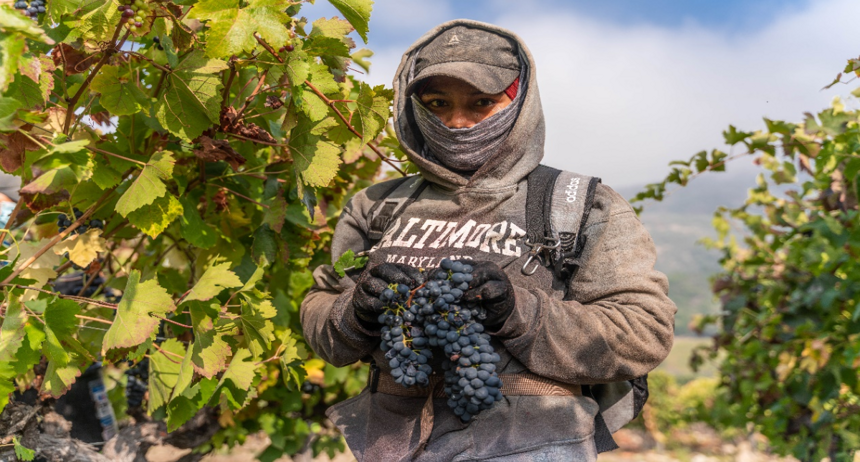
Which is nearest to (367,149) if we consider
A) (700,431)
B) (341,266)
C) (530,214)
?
(341,266)

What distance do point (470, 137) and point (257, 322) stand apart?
0.89 m

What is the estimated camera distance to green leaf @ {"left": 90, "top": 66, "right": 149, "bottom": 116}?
6.66ft

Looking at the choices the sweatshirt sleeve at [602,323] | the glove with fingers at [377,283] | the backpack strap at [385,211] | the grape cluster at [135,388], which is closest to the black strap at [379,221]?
the backpack strap at [385,211]

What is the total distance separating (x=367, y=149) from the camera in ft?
10.4

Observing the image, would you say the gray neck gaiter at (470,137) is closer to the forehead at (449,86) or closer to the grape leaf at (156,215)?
the forehead at (449,86)

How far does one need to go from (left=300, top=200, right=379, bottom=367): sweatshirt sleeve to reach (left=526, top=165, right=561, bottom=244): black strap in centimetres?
52

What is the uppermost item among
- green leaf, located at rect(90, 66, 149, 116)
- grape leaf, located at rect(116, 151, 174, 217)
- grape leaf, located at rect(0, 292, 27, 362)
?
green leaf, located at rect(90, 66, 149, 116)

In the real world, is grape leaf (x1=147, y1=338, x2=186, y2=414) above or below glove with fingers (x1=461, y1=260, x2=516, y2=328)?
below

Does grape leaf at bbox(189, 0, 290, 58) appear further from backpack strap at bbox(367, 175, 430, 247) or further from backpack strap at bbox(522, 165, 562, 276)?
backpack strap at bbox(522, 165, 562, 276)

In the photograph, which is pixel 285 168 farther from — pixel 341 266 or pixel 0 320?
pixel 0 320

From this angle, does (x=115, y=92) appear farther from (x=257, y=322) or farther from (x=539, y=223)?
(x=539, y=223)

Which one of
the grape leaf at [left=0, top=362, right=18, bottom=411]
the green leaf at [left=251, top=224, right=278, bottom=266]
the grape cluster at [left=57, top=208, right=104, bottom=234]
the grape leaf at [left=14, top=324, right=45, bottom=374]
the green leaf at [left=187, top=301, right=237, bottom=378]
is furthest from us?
the green leaf at [left=251, top=224, right=278, bottom=266]

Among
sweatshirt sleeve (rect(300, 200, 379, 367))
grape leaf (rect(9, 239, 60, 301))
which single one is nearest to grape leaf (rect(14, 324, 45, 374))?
grape leaf (rect(9, 239, 60, 301))

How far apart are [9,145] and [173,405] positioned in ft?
2.93
